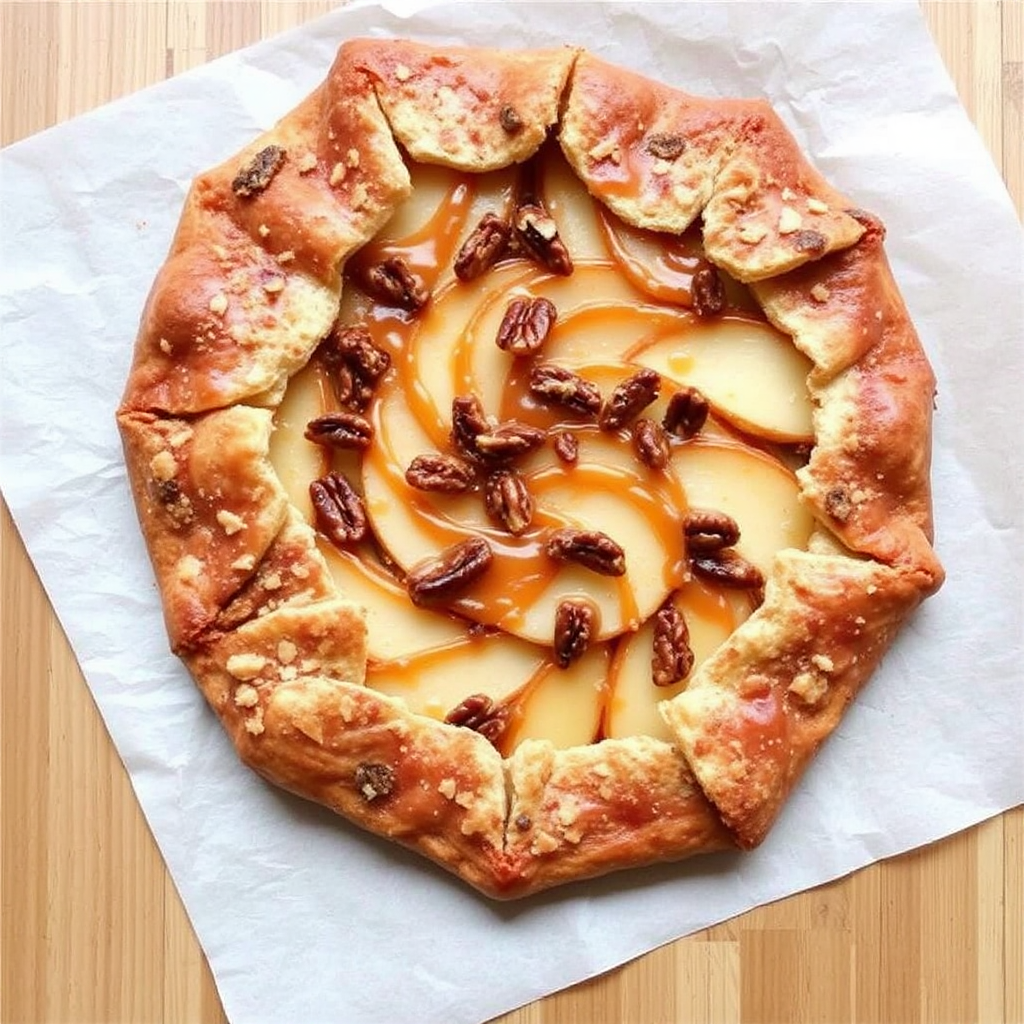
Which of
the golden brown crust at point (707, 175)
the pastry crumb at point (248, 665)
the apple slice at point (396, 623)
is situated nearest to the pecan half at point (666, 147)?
the golden brown crust at point (707, 175)

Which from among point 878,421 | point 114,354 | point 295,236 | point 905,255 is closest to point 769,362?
point 878,421

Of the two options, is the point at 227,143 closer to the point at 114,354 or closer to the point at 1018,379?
the point at 114,354

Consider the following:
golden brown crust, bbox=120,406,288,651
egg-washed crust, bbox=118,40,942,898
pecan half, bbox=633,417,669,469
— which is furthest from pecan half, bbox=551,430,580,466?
golden brown crust, bbox=120,406,288,651

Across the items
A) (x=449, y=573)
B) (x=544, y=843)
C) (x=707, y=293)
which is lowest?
(x=544, y=843)

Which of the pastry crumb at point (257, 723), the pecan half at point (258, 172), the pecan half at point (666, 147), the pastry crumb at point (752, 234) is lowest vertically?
the pastry crumb at point (257, 723)

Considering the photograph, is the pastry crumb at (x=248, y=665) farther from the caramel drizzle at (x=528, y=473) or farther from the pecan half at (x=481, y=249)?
the pecan half at (x=481, y=249)

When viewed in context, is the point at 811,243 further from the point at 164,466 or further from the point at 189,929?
the point at 189,929

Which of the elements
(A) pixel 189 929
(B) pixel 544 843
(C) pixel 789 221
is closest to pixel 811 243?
(C) pixel 789 221
